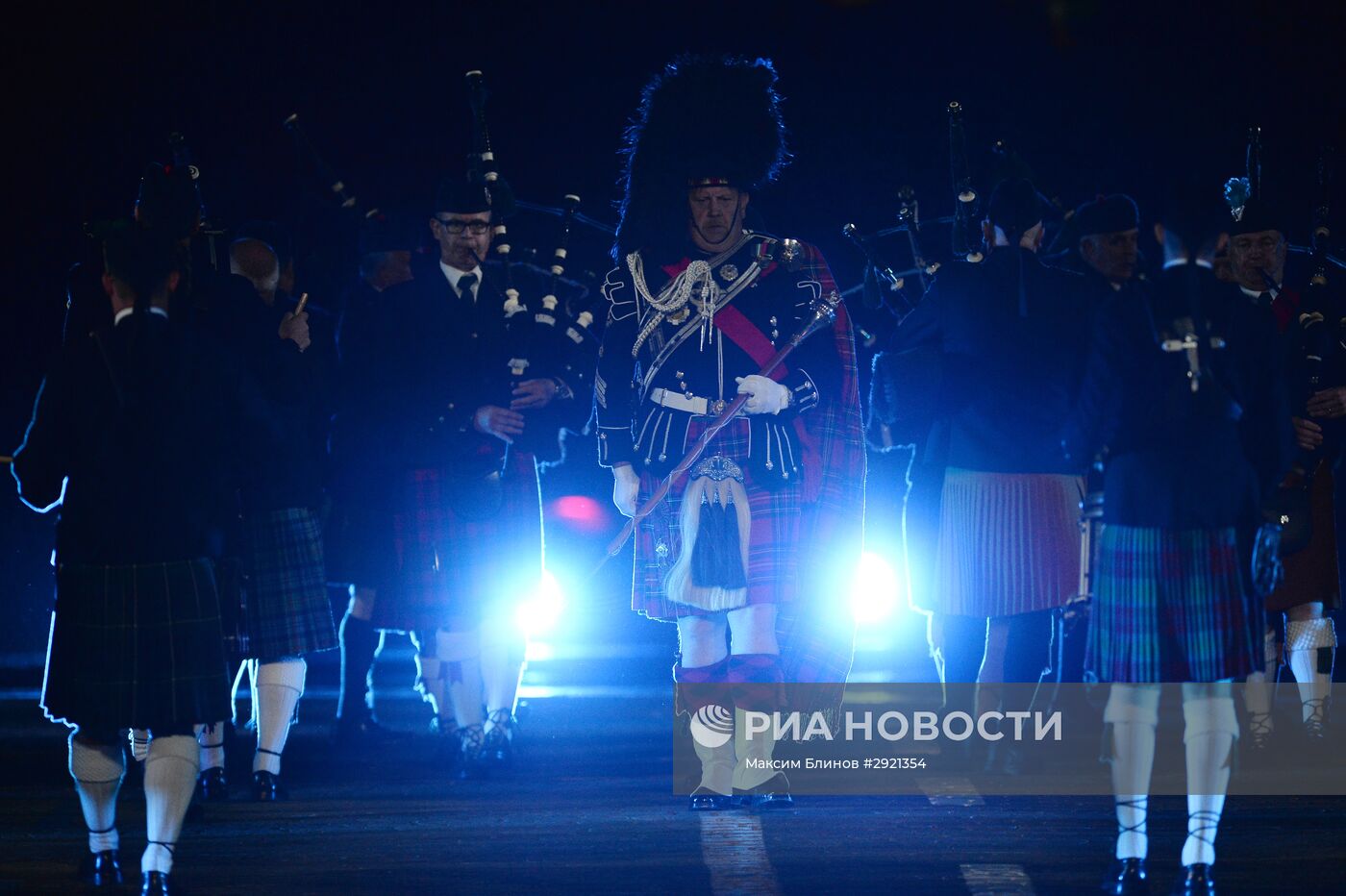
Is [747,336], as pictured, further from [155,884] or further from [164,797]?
[155,884]

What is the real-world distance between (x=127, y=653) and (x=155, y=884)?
55cm

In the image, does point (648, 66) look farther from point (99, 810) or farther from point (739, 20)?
point (99, 810)

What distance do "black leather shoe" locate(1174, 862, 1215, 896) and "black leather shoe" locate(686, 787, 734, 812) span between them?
1.43 m

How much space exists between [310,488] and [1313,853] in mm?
3065

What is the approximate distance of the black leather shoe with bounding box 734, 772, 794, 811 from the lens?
5176 mm

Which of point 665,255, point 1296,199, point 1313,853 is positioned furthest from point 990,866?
point 1296,199

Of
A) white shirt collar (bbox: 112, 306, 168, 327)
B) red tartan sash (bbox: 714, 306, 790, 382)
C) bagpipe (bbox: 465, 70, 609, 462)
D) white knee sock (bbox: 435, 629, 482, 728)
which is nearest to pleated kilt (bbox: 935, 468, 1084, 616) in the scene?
red tartan sash (bbox: 714, 306, 790, 382)

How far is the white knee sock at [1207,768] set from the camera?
418cm

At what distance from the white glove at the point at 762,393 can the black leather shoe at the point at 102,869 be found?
2.10m

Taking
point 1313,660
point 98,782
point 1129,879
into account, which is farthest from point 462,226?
point 1313,660

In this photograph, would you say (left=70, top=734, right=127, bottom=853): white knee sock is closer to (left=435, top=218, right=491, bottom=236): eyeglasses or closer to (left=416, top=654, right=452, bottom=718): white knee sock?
(left=416, top=654, right=452, bottom=718): white knee sock

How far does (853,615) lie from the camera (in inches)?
215

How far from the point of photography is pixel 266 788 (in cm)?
539

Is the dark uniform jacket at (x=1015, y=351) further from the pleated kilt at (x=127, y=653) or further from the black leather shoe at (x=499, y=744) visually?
the pleated kilt at (x=127, y=653)
